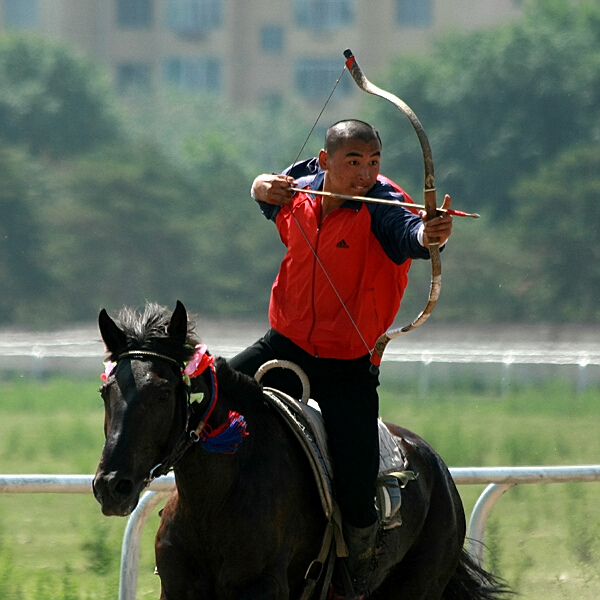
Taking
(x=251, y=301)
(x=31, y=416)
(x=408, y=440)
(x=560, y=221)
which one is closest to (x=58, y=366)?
(x=31, y=416)

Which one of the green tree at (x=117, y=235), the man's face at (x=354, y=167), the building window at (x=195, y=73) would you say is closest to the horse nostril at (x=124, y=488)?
the man's face at (x=354, y=167)

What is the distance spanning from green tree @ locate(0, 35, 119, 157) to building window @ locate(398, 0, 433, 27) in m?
17.3

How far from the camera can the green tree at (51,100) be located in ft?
185

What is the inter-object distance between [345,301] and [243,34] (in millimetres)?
70777

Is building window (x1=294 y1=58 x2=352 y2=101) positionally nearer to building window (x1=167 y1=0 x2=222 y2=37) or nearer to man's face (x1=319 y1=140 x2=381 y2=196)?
building window (x1=167 y1=0 x2=222 y2=37)

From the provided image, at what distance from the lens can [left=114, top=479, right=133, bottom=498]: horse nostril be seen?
443 centimetres

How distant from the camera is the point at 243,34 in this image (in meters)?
74.9

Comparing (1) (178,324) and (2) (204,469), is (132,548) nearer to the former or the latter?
(2) (204,469)

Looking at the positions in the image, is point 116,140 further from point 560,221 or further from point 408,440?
point 408,440

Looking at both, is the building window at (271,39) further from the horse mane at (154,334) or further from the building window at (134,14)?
the horse mane at (154,334)

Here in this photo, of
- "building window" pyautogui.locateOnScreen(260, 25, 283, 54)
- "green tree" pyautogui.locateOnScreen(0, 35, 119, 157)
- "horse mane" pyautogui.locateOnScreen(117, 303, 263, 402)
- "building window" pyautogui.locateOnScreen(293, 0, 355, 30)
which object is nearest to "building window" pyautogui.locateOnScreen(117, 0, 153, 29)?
"building window" pyautogui.locateOnScreen(260, 25, 283, 54)

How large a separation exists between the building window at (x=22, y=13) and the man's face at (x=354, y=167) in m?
70.0

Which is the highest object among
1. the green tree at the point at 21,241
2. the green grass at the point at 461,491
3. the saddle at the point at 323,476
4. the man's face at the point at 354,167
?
the man's face at the point at 354,167

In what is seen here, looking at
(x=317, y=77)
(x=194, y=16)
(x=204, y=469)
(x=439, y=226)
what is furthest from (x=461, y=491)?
(x=194, y=16)
